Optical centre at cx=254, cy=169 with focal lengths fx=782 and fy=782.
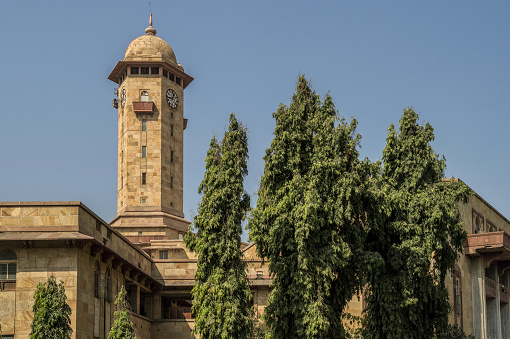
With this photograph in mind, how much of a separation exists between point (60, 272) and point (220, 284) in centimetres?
681

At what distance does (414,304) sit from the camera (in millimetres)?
33000

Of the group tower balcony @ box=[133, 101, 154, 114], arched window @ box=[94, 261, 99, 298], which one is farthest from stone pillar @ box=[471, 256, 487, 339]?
tower balcony @ box=[133, 101, 154, 114]

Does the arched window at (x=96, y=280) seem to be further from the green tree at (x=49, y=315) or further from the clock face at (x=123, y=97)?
the clock face at (x=123, y=97)

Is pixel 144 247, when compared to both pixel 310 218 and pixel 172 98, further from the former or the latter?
pixel 310 218

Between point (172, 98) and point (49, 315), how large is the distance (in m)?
37.9

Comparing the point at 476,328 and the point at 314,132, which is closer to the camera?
the point at 314,132

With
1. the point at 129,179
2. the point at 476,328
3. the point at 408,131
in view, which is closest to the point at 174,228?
the point at 129,179

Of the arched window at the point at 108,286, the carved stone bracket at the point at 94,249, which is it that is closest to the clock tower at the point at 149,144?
the arched window at the point at 108,286

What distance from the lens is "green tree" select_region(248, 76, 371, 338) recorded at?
29.9 meters

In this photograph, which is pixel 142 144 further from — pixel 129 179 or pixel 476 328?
pixel 476 328

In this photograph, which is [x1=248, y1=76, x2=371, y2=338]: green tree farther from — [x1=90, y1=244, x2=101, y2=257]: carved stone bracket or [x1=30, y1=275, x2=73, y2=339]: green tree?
[x1=30, y1=275, x2=73, y2=339]: green tree

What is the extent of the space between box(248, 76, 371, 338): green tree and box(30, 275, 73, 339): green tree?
312 inches

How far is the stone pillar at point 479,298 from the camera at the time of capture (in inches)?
1953

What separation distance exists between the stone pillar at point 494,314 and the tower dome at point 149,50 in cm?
3021
